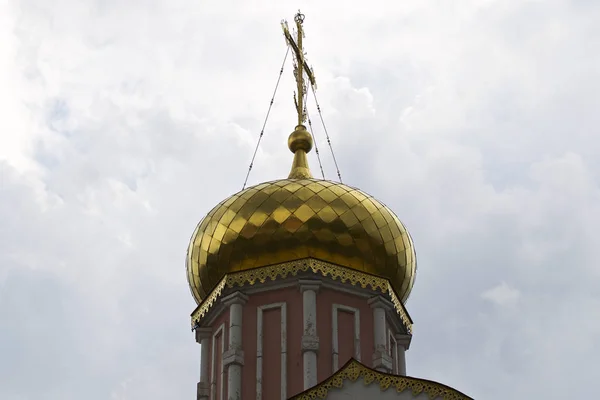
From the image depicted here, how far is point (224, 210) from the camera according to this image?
21953 mm

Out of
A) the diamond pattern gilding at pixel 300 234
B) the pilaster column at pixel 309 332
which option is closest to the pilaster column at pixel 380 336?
the diamond pattern gilding at pixel 300 234

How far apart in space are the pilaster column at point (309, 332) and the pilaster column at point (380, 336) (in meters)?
1.13

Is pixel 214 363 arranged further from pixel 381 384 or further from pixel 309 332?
pixel 381 384

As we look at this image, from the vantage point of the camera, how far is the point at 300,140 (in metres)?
24.4

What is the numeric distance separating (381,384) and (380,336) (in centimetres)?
366

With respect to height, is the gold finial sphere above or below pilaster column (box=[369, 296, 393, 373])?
above

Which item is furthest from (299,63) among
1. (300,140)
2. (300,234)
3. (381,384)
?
(381,384)

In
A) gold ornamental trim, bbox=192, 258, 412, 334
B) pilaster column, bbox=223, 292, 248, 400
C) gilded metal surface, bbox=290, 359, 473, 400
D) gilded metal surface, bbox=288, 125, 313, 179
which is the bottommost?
gilded metal surface, bbox=290, 359, 473, 400

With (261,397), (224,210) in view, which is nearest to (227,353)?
(261,397)

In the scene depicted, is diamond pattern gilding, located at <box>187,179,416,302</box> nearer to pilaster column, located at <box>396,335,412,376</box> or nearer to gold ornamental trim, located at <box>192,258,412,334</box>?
gold ornamental trim, located at <box>192,258,412,334</box>

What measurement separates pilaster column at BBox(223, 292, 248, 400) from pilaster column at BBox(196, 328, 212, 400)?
3.36ft

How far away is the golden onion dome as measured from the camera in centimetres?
2102

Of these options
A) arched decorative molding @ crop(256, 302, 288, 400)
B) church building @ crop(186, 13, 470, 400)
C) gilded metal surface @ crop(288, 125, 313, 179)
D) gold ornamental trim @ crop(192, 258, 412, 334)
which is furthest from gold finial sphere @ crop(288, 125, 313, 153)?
arched decorative molding @ crop(256, 302, 288, 400)

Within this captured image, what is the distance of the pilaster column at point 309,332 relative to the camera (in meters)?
19.6
